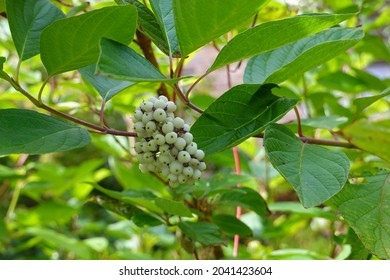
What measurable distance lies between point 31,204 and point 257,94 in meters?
3.64

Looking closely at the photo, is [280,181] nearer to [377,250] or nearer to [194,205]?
[194,205]

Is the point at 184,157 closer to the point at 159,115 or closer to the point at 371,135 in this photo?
the point at 159,115

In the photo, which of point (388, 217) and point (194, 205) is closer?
point (388, 217)

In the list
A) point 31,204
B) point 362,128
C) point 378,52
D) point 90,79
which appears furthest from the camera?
point 31,204

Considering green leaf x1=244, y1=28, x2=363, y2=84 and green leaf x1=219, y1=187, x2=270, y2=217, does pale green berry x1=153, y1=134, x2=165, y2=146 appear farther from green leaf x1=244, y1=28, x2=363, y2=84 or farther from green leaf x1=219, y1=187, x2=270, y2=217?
green leaf x1=219, y1=187, x2=270, y2=217

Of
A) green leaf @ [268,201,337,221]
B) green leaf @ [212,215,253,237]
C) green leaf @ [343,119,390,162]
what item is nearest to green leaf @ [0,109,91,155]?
green leaf @ [343,119,390,162]

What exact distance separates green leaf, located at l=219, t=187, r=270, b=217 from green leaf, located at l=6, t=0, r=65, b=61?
1.32ft

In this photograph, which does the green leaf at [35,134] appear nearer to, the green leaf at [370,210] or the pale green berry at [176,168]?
the pale green berry at [176,168]

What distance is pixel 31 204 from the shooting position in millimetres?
3943

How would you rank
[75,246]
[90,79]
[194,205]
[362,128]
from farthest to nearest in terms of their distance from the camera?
1. [75,246]
2. [194,205]
3. [90,79]
4. [362,128]

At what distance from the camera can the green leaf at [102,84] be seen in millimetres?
686

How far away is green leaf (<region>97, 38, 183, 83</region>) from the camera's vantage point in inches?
17.7

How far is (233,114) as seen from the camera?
0.60 m

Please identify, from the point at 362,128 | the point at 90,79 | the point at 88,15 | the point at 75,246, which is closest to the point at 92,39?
the point at 88,15
